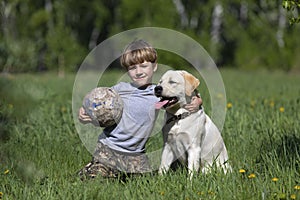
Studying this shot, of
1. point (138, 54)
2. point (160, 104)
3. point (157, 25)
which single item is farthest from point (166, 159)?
point (157, 25)

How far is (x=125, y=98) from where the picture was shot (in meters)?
4.60

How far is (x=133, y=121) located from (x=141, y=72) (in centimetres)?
48

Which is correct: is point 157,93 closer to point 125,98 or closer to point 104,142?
point 125,98

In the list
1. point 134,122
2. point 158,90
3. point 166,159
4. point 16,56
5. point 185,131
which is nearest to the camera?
point 158,90

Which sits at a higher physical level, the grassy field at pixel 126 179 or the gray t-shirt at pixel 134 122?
the gray t-shirt at pixel 134 122

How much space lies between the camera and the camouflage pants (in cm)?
444

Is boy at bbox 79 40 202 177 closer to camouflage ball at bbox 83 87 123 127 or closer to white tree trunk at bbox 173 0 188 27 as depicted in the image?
camouflage ball at bbox 83 87 123 127

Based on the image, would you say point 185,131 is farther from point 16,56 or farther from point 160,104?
point 16,56

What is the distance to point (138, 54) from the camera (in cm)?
444

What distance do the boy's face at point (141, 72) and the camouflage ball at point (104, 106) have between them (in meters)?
0.25

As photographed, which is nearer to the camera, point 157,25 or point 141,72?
point 141,72

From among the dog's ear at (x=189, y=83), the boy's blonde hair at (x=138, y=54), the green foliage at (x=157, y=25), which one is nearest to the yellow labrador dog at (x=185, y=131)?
the dog's ear at (x=189, y=83)

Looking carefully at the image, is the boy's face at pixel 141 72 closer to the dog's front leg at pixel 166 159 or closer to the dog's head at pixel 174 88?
the dog's head at pixel 174 88

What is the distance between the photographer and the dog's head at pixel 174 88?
4168 mm
